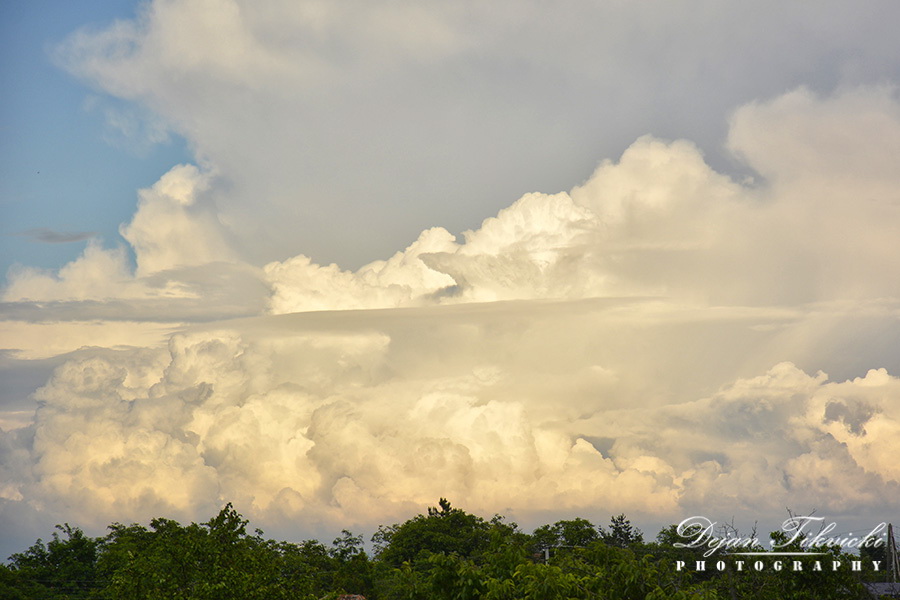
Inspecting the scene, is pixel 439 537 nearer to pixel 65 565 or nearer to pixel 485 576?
pixel 65 565

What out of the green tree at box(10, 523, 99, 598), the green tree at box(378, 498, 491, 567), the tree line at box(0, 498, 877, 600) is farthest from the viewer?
the green tree at box(378, 498, 491, 567)

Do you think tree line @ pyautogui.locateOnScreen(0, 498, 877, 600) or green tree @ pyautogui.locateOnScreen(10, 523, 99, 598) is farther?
green tree @ pyautogui.locateOnScreen(10, 523, 99, 598)

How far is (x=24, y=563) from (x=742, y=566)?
7787 cm

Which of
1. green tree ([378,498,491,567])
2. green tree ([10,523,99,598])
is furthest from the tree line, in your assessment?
green tree ([378,498,491,567])

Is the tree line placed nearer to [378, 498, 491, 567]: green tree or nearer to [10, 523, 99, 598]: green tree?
[10, 523, 99, 598]: green tree

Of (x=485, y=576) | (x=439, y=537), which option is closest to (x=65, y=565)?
(x=439, y=537)

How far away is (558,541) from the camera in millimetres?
116750

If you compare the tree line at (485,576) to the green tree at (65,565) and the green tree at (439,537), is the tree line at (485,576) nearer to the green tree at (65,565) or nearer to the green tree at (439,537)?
the green tree at (65,565)

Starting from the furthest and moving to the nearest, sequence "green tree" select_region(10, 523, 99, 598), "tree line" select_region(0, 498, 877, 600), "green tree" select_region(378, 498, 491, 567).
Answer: "green tree" select_region(378, 498, 491, 567) → "green tree" select_region(10, 523, 99, 598) → "tree line" select_region(0, 498, 877, 600)

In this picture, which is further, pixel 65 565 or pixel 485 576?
pixel 65 565

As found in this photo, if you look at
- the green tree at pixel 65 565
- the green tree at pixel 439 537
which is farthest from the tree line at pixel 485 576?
the green tree at pixel 439 537

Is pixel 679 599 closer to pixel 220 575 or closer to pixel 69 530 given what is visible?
pixel 220 575

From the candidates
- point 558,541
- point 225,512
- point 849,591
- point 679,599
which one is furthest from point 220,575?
point 558,541

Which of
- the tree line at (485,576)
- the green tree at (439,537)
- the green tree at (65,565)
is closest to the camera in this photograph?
the tree line at (485,576)
